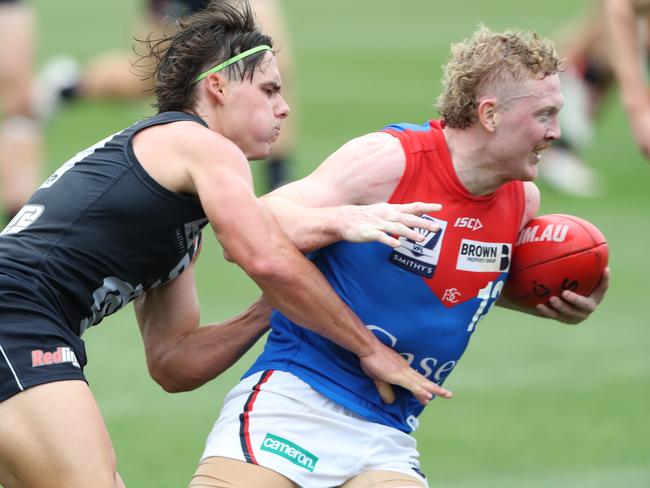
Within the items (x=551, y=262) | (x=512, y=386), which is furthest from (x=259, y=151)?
(x=512, y=386)

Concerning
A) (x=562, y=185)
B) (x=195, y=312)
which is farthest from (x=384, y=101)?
(x=195, y=312)

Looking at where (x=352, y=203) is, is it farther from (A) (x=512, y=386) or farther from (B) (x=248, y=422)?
(A) (x=512, y=386)

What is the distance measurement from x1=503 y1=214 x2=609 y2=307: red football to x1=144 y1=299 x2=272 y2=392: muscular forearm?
94 cm

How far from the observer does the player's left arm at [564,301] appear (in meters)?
5.00

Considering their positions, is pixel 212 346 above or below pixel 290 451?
above

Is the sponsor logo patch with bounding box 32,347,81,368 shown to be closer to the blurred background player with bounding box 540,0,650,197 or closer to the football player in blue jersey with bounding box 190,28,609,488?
the football player in blue jersey with bounding box 190,28,609,488

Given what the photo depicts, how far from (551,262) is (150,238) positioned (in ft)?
4.90

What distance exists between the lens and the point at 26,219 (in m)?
4.44

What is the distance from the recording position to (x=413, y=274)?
4.68 metres

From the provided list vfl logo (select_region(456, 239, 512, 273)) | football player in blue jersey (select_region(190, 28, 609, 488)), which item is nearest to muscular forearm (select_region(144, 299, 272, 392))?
football player in blue jersey (select_region(190, 28, 609, 488))

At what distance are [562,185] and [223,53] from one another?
8353mm

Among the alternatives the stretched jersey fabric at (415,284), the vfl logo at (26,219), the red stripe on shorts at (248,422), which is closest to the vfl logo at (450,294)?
the stretched jersey fabric at (415,284)

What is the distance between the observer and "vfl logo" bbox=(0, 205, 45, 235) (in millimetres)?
4418

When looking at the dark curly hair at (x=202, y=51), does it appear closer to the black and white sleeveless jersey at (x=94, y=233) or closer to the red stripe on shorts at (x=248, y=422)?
the black and white sleeveless jersey at (x=94, y=233)
